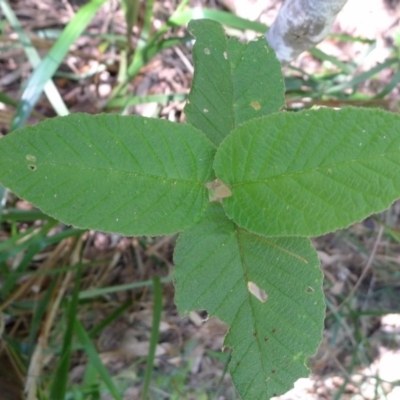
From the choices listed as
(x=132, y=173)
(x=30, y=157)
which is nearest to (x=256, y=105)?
(x=132, y=173)

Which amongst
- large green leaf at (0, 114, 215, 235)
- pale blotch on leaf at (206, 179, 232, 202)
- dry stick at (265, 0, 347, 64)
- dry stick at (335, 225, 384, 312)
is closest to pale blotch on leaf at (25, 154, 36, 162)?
large green leaf at (0, 114, 215, 235)

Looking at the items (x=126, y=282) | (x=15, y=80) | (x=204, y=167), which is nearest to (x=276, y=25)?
(x=204, y=167)

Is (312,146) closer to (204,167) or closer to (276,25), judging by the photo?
(204,167)

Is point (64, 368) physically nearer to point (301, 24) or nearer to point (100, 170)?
point (100, 170)

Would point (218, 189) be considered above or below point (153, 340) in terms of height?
above

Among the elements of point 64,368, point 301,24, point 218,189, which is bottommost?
point 64,368

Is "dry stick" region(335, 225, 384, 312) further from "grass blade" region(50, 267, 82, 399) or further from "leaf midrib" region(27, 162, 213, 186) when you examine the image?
"leaf midrib" region(27, 162, 213, 186)

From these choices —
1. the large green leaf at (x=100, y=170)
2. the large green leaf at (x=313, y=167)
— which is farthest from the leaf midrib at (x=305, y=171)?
the large green leaf at (x=100, y=170)

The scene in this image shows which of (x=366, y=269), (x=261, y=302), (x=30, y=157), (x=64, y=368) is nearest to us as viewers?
(x=30, y=157)
